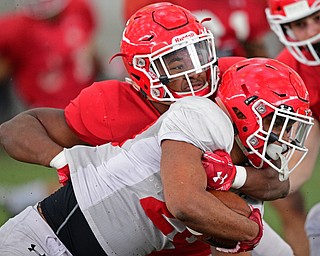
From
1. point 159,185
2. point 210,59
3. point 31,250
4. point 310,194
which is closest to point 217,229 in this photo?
point 159,185

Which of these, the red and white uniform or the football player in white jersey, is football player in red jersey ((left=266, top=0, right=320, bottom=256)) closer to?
the red and white uniform

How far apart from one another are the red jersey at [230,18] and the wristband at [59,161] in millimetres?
2418

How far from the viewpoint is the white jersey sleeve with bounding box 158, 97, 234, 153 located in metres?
2.85

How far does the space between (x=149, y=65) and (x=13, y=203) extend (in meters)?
2.04

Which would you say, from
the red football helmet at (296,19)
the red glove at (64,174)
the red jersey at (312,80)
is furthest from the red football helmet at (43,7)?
the red glove at (64,174)

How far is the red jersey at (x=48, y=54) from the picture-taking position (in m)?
5.71

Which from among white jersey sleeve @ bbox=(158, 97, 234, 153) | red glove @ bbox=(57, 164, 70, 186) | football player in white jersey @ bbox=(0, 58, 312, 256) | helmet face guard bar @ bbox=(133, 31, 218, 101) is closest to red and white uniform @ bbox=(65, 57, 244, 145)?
helmet face guard bar @ bbox=(133, 31, 218, 101)

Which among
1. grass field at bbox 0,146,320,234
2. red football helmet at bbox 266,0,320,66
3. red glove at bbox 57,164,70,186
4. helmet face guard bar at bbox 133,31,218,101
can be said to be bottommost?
grass field at bbox 0,146,320,234

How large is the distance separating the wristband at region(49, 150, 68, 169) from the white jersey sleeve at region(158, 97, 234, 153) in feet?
1.72

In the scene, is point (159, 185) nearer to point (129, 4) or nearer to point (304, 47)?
point (304, 47)

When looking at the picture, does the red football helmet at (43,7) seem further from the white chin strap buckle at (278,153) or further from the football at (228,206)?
the football at (228,206)

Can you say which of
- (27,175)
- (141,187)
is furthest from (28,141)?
(27,175)

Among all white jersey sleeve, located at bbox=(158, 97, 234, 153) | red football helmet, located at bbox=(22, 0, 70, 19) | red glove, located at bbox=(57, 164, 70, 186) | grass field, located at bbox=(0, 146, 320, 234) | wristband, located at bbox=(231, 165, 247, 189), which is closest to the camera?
white jersey sleeve, located at bbox=(158, 97, 234, 153)

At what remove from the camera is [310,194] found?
533 centimetres
